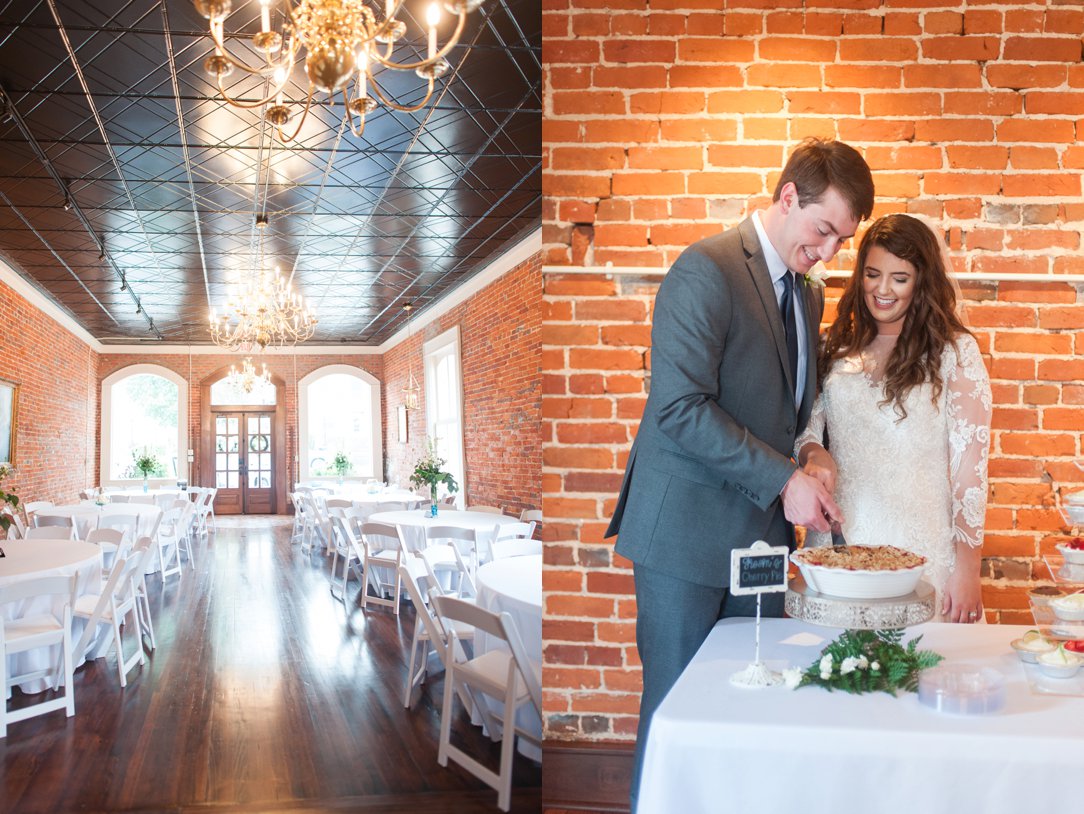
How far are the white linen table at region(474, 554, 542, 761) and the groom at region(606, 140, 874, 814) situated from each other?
31.5 inches

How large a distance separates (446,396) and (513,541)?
2.27 feet

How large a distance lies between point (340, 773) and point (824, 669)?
1749 mm

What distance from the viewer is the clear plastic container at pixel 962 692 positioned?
150 cm

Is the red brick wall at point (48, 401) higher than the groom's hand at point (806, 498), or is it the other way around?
the red brick wall at point (48, 401)

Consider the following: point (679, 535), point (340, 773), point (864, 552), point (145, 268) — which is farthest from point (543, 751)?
point (145, 268)

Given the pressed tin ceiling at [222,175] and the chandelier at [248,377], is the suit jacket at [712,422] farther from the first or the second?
the chandelier at [248,377]

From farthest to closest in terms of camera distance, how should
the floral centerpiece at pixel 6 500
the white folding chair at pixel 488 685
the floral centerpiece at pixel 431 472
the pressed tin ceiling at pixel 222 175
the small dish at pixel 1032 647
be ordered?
the floral centerpiece at pixel 431 472, the white folding chair at pixel 488 685, the pressed tin ceiling at pixel 222 175, the floral centerpiece at pixel 6 500, the small dish at pixel 1032 647

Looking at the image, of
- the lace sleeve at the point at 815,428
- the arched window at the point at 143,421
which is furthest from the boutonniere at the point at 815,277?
the arched window at the point at 143,421

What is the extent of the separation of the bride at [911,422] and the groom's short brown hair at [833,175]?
539 millimetres

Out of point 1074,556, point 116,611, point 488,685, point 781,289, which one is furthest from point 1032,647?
point 116,611

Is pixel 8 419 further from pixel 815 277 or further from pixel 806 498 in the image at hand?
pixel 815 277

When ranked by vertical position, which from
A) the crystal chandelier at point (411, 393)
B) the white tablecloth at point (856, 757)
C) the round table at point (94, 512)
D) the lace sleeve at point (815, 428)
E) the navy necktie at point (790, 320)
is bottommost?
the white tablecloth at point (856, 757)

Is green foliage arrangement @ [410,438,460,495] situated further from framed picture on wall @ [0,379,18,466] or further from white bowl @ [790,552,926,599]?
white bowl @ [790,552,926,599]

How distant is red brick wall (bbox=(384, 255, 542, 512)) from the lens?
298 cm
